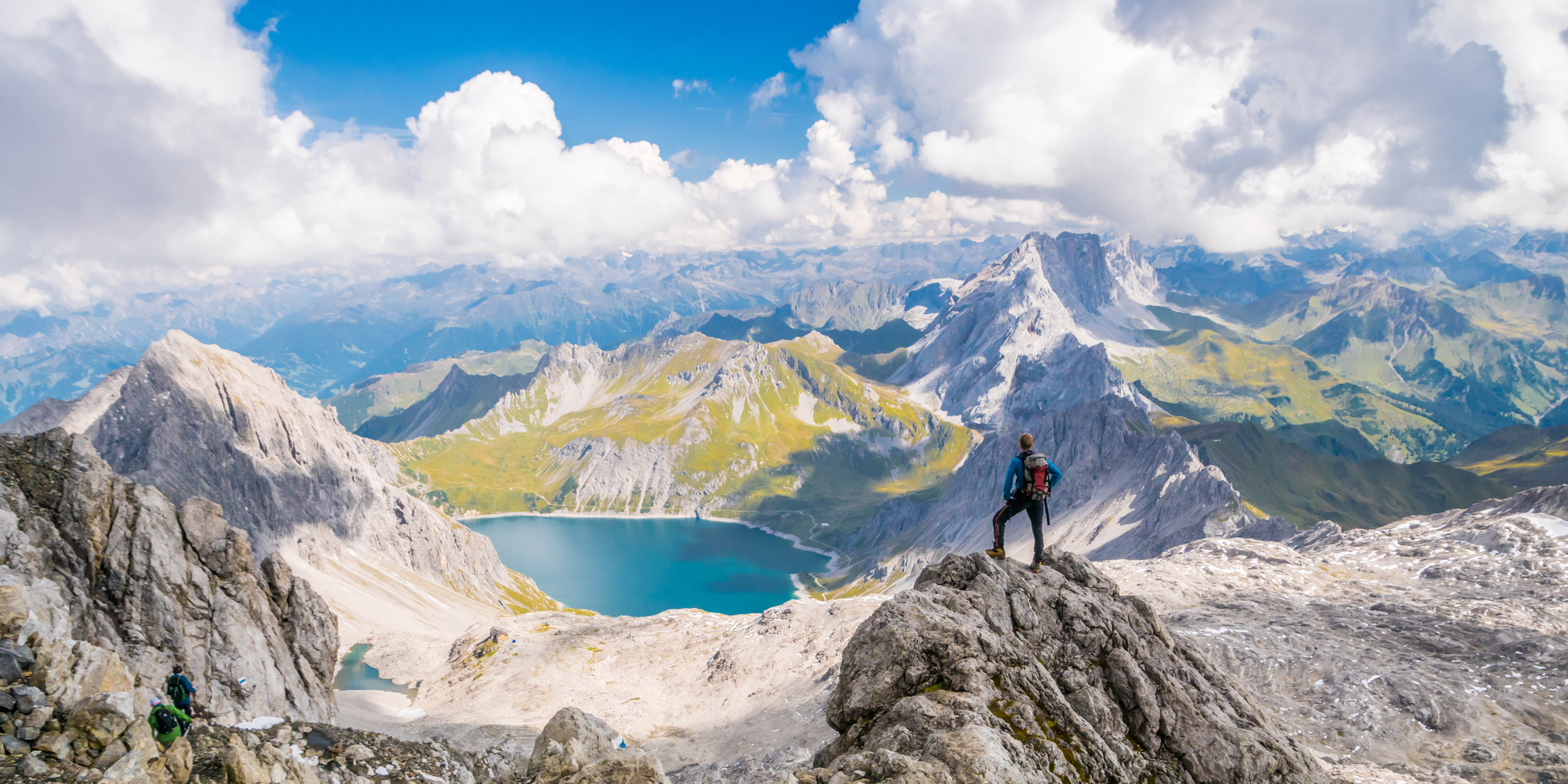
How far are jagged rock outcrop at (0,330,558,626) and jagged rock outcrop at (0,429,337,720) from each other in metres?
86.3

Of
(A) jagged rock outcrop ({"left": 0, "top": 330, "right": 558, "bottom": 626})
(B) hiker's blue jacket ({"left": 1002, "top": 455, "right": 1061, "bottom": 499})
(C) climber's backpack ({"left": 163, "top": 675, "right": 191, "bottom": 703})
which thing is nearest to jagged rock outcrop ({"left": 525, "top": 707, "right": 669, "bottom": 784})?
(C) climber's backpack ({"left": 163, "top": 675, "right": 191, "bottom": 703})

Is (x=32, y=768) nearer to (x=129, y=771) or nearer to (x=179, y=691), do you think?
(x=129, y=771)

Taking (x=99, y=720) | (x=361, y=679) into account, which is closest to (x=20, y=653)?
(x=99, y=720)

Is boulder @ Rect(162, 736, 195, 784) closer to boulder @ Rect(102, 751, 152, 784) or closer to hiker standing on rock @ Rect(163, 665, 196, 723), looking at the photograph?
boulder @ Rect(102, 751, 152, 784)

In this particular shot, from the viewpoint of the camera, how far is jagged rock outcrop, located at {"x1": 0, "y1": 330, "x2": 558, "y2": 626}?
134250 mm

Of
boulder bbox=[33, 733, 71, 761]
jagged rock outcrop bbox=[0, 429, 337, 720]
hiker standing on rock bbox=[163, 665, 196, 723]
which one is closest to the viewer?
boulder bbox=[33, 733, 71, 761]

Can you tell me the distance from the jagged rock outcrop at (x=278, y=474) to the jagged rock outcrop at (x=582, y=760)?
120 meters

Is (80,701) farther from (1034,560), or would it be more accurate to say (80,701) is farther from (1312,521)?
(1312,521)

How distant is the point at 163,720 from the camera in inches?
640

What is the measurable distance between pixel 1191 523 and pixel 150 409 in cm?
23067

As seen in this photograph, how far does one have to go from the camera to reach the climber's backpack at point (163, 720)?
53.2 ft

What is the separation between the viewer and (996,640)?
19.1 metres

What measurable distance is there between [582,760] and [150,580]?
1420 inches

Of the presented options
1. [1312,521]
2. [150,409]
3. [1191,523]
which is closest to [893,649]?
[1191,523]
